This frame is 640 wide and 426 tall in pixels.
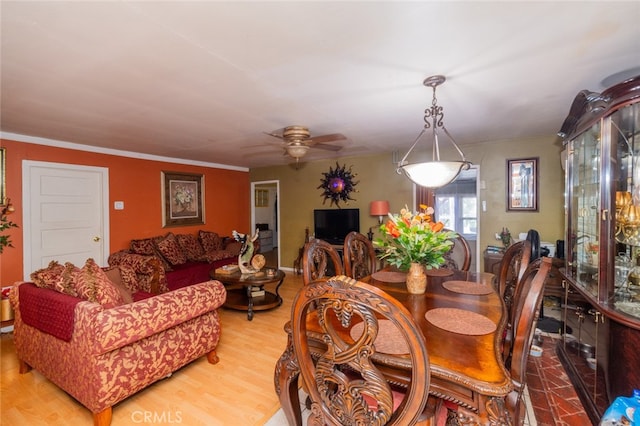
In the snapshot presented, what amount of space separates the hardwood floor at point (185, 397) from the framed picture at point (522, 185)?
3754 millimetres

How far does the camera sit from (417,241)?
1.80 meters

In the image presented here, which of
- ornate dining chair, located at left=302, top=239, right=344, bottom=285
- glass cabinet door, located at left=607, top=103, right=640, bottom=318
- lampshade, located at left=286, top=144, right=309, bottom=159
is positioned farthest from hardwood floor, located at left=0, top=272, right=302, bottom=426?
glass cabinet door, located at left=607, top=103, right=640, bottom=318

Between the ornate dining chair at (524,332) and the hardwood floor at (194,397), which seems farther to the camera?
the hardwood floor at (194,397)

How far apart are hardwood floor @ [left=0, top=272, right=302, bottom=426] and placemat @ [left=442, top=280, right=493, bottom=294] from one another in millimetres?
1497

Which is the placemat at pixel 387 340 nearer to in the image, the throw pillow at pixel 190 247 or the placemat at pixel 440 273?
the placemat at pixel 440 273

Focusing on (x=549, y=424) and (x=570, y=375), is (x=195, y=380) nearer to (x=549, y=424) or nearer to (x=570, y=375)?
(x=549, y=424)

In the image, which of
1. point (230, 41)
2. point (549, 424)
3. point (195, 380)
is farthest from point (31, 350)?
point (549, 424)

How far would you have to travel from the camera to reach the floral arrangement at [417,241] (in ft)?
5.95

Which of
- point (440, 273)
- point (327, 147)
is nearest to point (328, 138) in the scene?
point (327, 147)

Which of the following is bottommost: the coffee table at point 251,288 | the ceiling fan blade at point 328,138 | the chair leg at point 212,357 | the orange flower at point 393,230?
the chair leg at point 212,357

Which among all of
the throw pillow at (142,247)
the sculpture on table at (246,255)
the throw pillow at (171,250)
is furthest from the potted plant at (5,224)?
the sculpture on table at (246,255)

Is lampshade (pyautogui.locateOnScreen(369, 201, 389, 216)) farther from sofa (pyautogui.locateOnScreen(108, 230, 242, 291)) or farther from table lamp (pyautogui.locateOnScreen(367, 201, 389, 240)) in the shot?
sofa (pyautogui.locateOnScreen(108, 230, 242, 291))

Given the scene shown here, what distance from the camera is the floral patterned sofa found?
1757 millimetres

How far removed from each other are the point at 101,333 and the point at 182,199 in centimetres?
396
